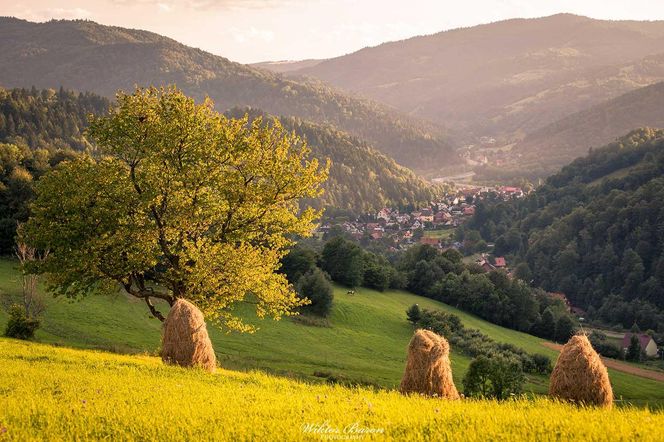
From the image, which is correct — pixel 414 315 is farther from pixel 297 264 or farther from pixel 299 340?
pixel 299 340

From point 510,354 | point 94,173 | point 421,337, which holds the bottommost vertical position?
point 510,354

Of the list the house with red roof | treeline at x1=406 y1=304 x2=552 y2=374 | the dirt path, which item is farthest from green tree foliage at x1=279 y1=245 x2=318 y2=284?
the house with red roof

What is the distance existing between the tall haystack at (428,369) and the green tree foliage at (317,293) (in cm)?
6039

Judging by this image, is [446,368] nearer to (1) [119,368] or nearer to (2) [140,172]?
(1) [119,368]

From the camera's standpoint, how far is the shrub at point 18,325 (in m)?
36.4

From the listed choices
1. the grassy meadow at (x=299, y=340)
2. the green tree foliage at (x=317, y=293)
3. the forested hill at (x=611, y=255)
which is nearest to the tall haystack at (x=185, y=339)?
the grassy meadow at (x=299, y=340)

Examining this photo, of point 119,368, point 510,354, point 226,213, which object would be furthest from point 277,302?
point 510,354

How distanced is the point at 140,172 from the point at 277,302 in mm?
9933

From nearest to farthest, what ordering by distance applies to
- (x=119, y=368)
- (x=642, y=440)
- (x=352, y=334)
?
(x=642, y=440), (x=119, y=368), (x=352, y=334)

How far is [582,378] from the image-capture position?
16.0 meters

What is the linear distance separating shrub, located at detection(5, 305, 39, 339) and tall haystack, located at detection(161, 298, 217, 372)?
812 inches

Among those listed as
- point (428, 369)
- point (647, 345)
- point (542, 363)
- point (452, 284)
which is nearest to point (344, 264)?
point (452, 284)

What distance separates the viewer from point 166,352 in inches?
840

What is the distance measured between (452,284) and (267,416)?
101421 mm
